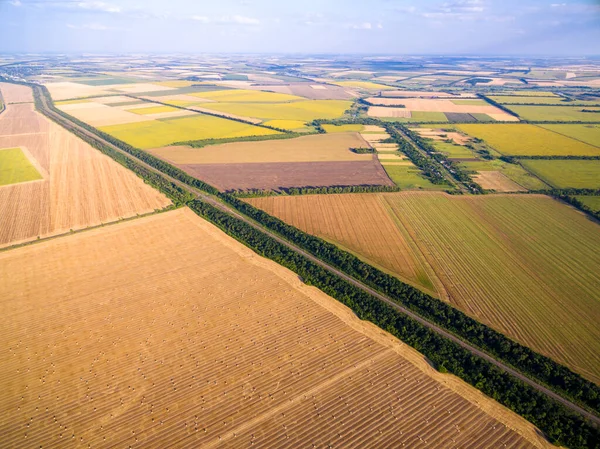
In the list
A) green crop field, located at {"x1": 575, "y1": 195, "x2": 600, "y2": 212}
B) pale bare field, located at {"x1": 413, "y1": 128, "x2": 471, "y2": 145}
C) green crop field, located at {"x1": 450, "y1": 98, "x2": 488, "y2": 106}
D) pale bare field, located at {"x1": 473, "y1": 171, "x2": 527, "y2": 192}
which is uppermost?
green crop field, located at {"x1": 450, "y1": 98, "x2": 488, "y2": 106}

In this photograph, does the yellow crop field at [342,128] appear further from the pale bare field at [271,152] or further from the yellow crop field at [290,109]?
the yellow crop field at [290,109]

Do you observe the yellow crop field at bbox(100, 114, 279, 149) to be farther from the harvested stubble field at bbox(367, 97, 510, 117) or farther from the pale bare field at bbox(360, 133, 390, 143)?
the harvested stubble field at bbox(367, 97, 510, 117)

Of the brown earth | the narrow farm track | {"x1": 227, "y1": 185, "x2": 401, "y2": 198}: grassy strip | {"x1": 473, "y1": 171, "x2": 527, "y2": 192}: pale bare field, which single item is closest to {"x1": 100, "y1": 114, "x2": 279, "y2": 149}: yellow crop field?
the brown earth

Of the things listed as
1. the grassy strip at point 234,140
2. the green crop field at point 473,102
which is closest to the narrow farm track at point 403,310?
the grassy strip at point 234,140

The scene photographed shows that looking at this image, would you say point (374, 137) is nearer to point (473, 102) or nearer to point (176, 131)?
point (176, 131)

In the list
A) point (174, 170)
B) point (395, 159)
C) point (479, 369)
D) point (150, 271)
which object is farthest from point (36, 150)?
point (479, 369)

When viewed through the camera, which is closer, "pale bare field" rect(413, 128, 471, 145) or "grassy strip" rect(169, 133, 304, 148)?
"grassy strip" rect(169, 133, 304, 148)

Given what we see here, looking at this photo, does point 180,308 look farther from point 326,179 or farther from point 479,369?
point 326,179
